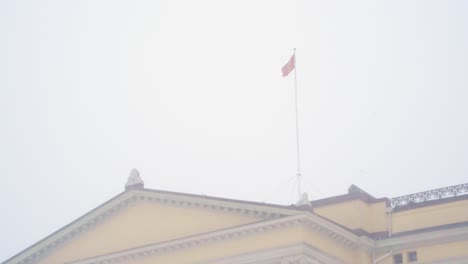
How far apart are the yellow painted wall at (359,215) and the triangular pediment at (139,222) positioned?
5131mm

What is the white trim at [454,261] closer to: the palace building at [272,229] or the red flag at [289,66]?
the palace building at [272,229]

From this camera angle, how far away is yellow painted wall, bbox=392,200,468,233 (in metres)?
50.8

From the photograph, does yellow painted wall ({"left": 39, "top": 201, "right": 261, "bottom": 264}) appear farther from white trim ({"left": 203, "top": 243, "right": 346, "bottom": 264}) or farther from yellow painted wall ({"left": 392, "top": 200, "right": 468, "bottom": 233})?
yellow painted wall ({"left": 392, "top": 200, "right": 468, "bottom": 233})

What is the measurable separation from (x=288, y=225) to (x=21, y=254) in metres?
17.7

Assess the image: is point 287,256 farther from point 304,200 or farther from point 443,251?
point 443,251

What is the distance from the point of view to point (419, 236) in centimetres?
5084

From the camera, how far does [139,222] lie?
55.8m

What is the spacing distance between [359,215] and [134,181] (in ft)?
41.2

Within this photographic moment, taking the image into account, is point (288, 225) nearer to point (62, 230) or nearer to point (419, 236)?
point (419, 236)

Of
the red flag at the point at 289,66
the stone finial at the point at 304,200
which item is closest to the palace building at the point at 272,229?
the stone finial at the point at 304,200

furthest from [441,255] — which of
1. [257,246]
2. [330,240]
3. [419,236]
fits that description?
[257,246]

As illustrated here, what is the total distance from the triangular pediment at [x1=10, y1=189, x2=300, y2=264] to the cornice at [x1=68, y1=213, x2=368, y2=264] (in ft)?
1.80

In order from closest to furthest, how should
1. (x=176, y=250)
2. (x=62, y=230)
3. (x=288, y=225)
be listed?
1. (x=288, y=225)
2. (x=176, y=250)
3. (x=62, y=230)

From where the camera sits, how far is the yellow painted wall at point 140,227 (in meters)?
52.8
